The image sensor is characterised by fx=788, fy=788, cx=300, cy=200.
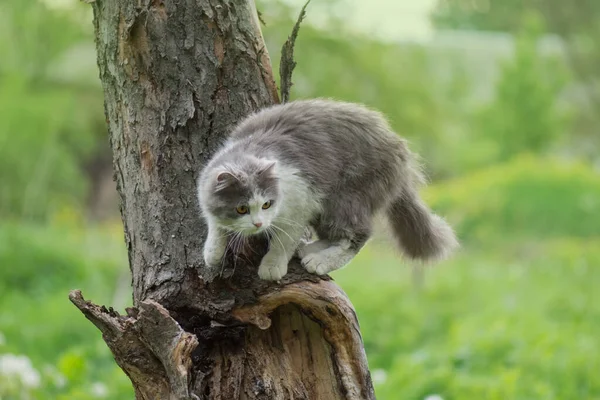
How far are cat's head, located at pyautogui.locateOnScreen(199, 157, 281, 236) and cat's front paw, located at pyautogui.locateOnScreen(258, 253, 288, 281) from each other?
0.13 meters

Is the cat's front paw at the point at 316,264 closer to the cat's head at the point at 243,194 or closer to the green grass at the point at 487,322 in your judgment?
the cat's head at the point at 243,194

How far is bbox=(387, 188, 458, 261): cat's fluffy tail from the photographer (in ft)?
11.2

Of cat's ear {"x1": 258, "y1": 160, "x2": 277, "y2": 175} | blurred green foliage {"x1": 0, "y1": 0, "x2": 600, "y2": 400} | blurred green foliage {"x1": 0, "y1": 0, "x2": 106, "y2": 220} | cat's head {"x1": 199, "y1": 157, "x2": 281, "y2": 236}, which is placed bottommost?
cat's head {"x1": 199, "y1": 157, "x2": 281, "y2": 236}

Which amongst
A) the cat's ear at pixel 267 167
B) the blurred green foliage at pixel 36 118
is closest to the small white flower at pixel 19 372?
the cat's ear at pixel 267 167

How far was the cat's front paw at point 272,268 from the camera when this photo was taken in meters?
2.76

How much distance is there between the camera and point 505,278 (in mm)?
8109

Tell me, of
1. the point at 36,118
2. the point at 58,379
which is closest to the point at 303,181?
the point at 58,379

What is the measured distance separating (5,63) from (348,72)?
5752 millimetres

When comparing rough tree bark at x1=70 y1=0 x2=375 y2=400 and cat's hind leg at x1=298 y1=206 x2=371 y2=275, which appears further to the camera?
cat's hind leg at x1=298 y1=206 x2=371 y2=275

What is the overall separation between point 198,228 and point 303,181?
43cm

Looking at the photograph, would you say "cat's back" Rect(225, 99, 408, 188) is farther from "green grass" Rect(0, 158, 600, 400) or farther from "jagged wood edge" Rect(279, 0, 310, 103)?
"green grass" Rect(0, 158, 600, 400)

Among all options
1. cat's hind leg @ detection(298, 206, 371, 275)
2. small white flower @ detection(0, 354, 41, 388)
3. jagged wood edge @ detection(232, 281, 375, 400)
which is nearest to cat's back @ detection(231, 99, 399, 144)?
cat's hind leg @ detection(298, 206, 371, 275)

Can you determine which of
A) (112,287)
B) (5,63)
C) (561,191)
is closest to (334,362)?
(112,287)

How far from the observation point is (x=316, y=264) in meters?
2.90
